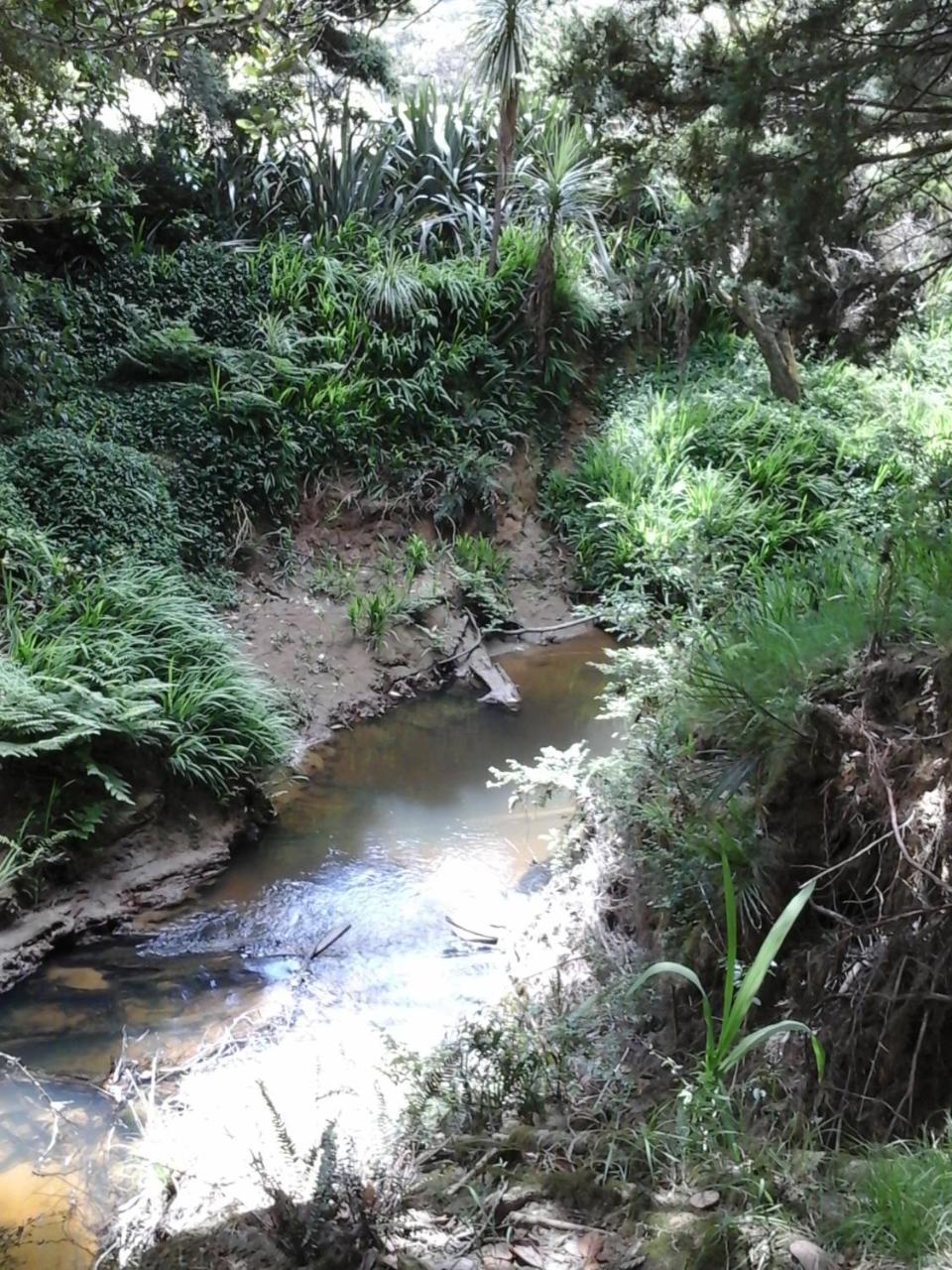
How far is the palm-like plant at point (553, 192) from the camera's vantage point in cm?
816

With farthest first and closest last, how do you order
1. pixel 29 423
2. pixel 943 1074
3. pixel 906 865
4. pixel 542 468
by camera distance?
pixel 542 468 → pixel 29 423 → pixel 906 865 → pixel 943 1074

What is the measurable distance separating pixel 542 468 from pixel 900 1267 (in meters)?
7.54

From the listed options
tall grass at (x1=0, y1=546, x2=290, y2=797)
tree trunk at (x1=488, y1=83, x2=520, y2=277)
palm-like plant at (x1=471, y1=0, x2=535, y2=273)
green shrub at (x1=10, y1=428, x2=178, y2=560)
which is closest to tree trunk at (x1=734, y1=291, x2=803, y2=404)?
tree trunk at (x1=488, y1=83, x2=520, y2=277)

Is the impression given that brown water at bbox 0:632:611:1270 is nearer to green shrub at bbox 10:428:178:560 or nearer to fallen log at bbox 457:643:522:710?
fallen log at bbox 457:643:522:710

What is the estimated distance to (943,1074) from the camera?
2.16 m

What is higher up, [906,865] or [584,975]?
[906,865]

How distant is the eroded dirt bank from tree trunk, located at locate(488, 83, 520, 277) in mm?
1998

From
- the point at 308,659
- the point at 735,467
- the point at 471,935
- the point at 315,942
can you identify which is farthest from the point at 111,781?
the point at 735,467

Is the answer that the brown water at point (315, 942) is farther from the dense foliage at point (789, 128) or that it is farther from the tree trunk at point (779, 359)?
the tree trunk at point (779, 359)

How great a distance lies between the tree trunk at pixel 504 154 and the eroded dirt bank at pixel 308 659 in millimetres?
1998

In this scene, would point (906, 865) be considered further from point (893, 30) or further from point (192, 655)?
point (192, 655)

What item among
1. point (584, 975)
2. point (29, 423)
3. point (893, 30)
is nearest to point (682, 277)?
point (29, 423)

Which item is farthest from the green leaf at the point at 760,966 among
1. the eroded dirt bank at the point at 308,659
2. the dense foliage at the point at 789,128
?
the eroded dirt bank at the point at 308,659

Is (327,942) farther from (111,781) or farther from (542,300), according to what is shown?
(542,300)
